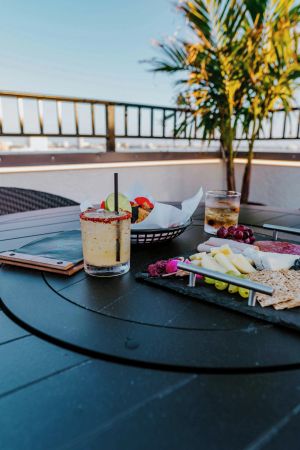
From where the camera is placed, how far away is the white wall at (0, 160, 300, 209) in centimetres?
341

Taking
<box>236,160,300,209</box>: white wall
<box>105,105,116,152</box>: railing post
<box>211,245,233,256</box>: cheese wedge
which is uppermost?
<box>105,105,116,152</box>: railing post

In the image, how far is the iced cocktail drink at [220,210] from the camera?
1177mm

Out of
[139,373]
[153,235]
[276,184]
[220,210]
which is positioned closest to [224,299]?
[139,373]

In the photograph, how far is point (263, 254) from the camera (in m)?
0.77

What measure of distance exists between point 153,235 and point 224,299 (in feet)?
1.19

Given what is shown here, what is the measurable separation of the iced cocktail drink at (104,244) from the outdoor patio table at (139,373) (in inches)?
→ 3.1

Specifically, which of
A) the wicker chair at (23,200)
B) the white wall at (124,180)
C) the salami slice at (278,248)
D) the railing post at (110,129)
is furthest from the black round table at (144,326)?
the railing post at (110,129)

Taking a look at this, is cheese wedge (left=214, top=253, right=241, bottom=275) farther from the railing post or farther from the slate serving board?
the railing post

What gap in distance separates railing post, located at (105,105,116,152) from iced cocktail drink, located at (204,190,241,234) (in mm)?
2901

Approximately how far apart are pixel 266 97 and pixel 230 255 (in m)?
3.34

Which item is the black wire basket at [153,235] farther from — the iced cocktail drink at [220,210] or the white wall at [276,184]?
the white wall at [276,184]

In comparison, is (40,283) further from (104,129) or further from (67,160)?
(104,129)

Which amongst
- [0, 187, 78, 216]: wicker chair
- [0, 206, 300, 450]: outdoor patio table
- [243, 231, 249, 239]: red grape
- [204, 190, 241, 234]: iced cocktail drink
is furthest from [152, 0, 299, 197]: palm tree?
[0, 206, 300, 450]: outdoor patio table

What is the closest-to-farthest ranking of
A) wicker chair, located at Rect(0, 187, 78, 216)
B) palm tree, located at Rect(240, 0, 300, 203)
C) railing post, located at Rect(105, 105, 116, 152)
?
wicker chair, located at Rect(0, 187, 78, 216)
palm tree, located at Rect(240, 0, 300, 203)
railing post, located at Rect(105, 105, 116, 152)
